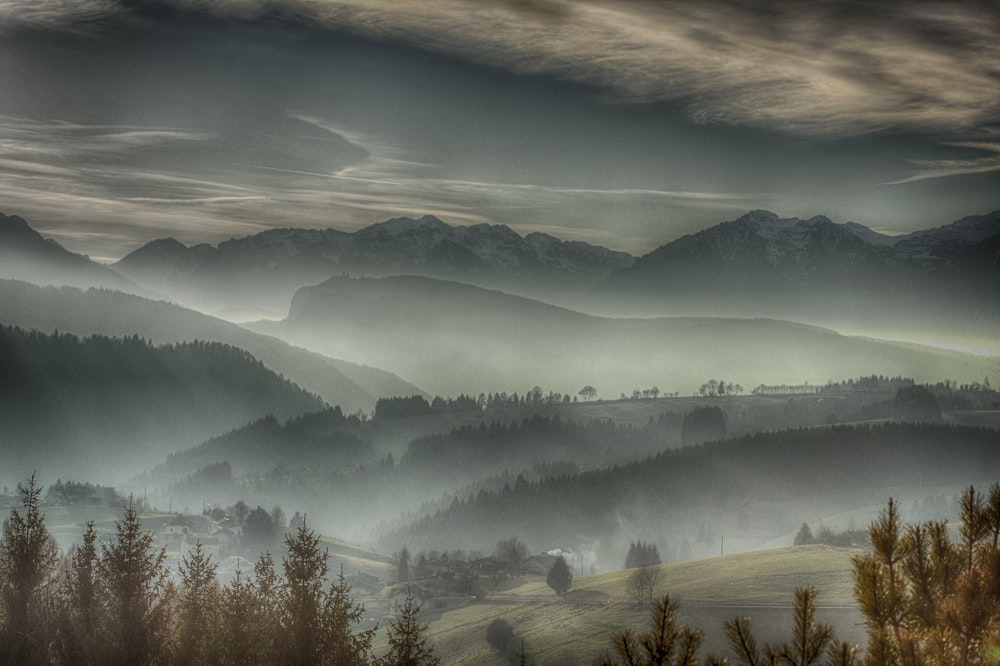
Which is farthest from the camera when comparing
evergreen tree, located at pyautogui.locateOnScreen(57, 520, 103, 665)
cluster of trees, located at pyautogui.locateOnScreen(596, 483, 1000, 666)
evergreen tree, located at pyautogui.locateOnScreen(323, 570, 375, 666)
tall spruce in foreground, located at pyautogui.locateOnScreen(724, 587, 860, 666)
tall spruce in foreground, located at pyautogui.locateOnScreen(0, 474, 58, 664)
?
tall spruce in foreground, located at pyautogui.locateOnScreen(0, 474, 58, 664)

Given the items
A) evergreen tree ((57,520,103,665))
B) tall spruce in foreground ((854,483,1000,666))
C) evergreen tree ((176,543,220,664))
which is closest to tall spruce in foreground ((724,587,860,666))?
tall spruce in foreground ((854,483,1000,666))

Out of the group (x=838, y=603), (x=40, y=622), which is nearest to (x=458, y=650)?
(x=838, y=603)

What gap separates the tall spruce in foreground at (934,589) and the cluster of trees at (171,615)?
23.7 metres

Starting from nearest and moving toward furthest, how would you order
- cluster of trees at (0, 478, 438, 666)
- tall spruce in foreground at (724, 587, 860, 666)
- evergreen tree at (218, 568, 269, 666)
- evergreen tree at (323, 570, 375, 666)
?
1. tall spruce in foreground at (724, 587, 860, 666)
2. evergreen tree at (323, 570, 375, 666)
3. cluster of trees at (0, 478, 438, 666)
4. evergreen tree at (218, 568, 269, 666)

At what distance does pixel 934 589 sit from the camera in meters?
20.2

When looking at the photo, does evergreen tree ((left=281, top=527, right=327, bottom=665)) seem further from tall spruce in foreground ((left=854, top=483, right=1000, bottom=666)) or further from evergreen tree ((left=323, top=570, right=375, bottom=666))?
tall spruce in foreground ((left=854, top=483, right=1000, bottom=666))

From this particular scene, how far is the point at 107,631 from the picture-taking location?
160ft

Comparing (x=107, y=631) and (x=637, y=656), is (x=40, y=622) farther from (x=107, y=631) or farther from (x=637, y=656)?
(x=637, y=656)

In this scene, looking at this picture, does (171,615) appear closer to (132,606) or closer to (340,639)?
(132,606)

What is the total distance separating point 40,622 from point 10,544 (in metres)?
5.07

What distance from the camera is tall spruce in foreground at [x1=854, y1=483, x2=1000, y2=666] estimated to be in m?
17.9

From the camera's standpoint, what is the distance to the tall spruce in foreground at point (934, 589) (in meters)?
17.9

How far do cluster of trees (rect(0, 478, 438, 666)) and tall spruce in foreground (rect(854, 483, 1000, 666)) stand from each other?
77.7 ft

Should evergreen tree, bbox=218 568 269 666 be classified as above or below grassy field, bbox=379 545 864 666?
above
